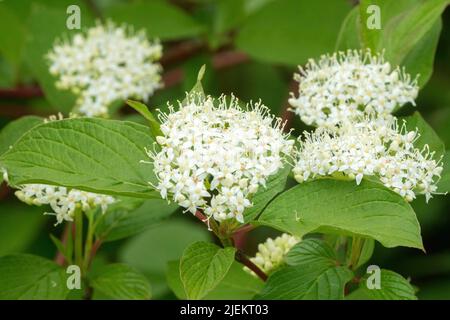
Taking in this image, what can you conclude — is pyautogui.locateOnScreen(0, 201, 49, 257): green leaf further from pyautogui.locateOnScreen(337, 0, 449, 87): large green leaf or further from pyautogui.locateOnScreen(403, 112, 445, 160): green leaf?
pyautogui.locateOnScreen(403, 112, 445, 160): green leaf

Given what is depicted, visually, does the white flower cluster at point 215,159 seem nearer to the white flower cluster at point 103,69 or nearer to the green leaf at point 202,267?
the green leaf at point 202,267

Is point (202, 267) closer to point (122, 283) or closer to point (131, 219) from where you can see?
point (122, 283)

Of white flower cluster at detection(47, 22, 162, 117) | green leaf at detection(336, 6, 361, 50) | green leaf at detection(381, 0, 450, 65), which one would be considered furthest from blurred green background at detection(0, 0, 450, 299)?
green leaf at detection(381, 0, 450, 65)

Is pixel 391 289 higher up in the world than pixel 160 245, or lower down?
lower down

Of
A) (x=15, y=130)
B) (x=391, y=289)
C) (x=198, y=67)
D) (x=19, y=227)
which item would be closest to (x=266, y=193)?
(x=391, y=289)

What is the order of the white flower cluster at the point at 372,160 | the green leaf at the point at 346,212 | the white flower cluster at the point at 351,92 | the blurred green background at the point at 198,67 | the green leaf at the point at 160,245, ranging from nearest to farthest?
the green leaf at the point at 346,212
the white flower cluster at the point at 372,160
the white flower cluster at the point at 351,92
the blurred green background at the point at 198,67
the green leaf at the point at 160,245

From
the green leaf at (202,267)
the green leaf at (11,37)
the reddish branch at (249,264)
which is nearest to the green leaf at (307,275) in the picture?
the reddish branch at (249,264)
